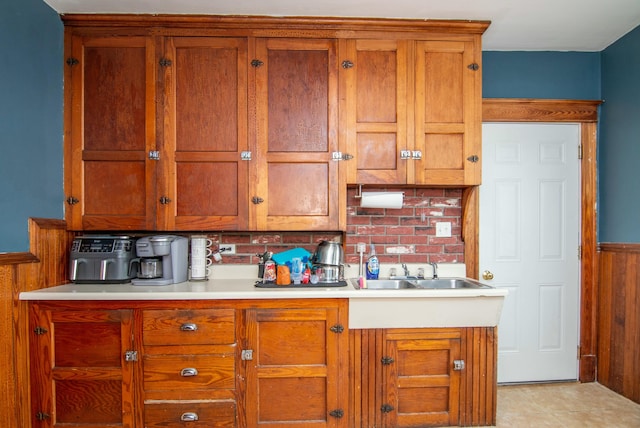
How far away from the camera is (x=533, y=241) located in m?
2.86

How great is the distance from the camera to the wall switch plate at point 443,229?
8.73ft

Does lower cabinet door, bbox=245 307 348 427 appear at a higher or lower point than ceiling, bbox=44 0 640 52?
lower

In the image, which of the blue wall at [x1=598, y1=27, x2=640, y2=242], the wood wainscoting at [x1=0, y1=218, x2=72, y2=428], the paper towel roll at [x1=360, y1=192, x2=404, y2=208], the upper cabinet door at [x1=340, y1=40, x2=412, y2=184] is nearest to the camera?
the wood wainscoting at [x1=0, y1=218, x2=72, y2=428]

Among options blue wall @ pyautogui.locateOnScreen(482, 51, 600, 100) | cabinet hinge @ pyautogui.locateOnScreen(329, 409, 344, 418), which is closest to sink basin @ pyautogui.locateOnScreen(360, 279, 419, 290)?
cabinet hinge @ pyautogui.locateOnScreen(329, 409, 344, 418)

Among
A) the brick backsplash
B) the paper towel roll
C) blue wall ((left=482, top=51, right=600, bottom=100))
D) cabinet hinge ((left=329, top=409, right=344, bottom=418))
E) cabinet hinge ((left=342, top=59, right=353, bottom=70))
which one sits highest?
blue wall ((left=482, top=51, right=600, bottom=100))

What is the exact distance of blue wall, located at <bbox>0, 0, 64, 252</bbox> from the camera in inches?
75.6

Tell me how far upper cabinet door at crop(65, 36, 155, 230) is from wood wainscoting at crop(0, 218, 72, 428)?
24 centimetres

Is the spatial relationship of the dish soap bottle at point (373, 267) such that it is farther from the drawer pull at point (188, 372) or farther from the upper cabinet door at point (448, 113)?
the drawer pull at point (188, 372)

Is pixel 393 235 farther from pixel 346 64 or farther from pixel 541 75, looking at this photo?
pixel 541 75

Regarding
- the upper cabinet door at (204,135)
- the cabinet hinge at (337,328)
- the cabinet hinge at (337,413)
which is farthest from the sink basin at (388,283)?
the upper cabinet door at (204,135)

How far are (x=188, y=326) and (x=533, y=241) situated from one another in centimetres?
257

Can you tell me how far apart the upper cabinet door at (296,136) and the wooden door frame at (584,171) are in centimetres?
132

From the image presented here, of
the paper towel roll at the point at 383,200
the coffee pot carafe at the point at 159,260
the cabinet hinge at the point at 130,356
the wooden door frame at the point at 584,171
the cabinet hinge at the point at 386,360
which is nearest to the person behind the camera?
the cabinet hinge at the point at 130,356

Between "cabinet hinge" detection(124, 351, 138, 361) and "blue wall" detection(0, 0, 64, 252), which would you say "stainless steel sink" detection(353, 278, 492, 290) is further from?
"blue wall" detection(0, 0, 64, 252)
